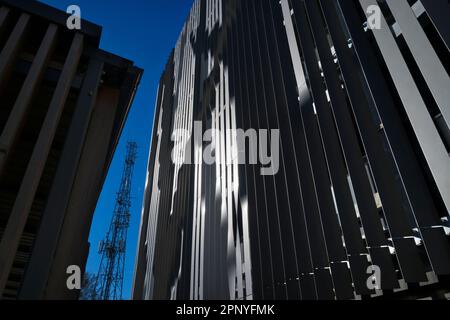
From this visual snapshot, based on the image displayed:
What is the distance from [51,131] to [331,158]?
354 cm

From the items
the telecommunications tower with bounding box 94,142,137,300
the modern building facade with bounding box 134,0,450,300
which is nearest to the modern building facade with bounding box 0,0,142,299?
the modern building facade with bounding box 134,0,450,300

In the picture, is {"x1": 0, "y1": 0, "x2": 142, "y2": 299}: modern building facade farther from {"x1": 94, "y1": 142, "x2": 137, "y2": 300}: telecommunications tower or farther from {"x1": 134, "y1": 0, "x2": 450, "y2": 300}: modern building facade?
{"x1": 94, "y1": 142, "x2": 137, "y2": 300}: telecommunications tower

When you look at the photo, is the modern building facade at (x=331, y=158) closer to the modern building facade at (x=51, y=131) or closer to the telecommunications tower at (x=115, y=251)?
the modern building facade at (x=51, y=131)

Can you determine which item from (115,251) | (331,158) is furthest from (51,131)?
(115,251)

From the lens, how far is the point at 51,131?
10.1 ft

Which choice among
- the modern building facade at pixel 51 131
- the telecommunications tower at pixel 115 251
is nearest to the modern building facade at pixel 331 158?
the modern building facade at pixel 51 131

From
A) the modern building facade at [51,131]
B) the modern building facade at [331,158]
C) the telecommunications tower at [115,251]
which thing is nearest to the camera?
the modern building facade at [51,131]

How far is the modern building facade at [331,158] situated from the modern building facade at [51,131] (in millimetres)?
2952

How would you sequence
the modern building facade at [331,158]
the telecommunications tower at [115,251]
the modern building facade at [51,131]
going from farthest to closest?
the telecommunications tower at [115,251]
the modern building facade at [331,158]
the modern building facade at [51,131]

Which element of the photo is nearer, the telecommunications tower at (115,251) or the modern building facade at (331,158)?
the modern building facade at (331,158)

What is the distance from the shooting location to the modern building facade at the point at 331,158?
121 inches
